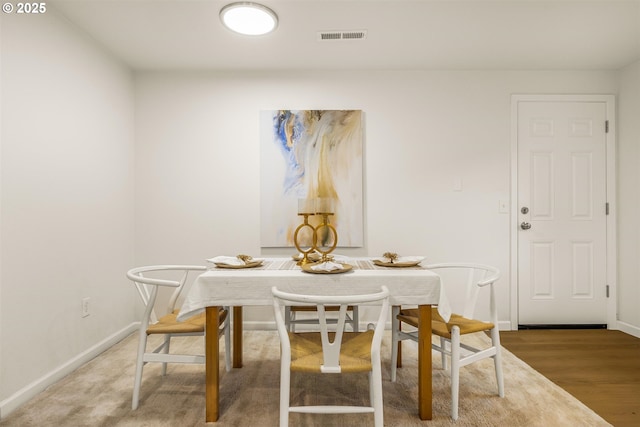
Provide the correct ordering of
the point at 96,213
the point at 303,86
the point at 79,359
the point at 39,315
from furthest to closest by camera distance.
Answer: the point at 303,86
the point at 96,213
the point at 79,359
the point at 39,315

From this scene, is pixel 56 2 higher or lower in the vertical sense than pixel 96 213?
higher

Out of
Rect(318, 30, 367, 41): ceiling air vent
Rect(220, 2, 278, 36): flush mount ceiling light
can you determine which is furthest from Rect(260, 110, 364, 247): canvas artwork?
Rect(220, 2, 278, 36): flush mount ceiling light

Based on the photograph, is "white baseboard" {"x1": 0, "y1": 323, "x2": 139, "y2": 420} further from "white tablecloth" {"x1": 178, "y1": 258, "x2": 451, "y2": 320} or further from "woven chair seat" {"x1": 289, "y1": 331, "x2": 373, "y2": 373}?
"woven chair seat" {"x1": 289, "y1": 331, "x2": 373, "y2": 373}

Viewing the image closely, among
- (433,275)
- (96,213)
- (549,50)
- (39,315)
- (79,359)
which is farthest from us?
(549,50)

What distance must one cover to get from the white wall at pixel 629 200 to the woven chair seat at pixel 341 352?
2.94 m

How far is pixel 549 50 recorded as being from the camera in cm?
299

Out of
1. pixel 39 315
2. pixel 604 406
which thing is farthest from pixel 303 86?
pixel 604 406

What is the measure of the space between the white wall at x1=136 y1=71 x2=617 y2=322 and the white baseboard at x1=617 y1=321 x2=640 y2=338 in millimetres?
1140

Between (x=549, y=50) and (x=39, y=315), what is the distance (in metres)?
4.25

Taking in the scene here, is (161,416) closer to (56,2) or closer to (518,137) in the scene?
(56,2)

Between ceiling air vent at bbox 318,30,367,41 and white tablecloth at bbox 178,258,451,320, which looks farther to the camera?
ceiling air vent at bbox 318,30,367,41

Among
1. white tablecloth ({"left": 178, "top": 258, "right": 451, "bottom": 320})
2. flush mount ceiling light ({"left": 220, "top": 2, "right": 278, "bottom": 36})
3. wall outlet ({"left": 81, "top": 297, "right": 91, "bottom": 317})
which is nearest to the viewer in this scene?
white tablecloth ({"left": 178, "top": 258, "right": 451, "bottom": 320})

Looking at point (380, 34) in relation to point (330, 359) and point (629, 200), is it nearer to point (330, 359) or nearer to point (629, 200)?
point (330, 359)

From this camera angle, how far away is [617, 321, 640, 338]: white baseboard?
3180mm
